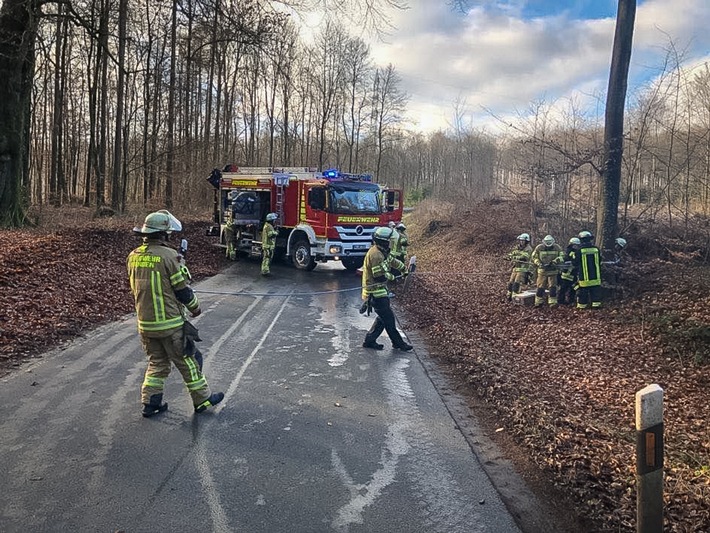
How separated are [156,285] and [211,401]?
3.92 feet

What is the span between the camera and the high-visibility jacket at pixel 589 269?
1005 centimetres

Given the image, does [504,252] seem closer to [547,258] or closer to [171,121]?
[547,258]

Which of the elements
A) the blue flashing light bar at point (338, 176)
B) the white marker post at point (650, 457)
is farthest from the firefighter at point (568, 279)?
the white marker post at point (650, 457)

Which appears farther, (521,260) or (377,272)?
(521,260)

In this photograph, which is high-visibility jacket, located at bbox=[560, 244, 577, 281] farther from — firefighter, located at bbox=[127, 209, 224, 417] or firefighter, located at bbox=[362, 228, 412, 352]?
firefighter, located at bbox=[127, 209, 224, 417]

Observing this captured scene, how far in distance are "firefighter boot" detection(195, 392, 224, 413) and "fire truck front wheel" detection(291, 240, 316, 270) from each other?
11191 mm

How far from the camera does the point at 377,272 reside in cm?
796

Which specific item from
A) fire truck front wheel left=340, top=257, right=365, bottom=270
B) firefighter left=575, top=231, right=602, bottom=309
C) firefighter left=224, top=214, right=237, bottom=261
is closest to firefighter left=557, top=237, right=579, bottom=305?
firefighter left=575, top=231, right=602, bottom=309

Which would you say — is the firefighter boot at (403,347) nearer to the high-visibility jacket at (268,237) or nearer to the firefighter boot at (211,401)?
the firefighter boot at (211,401)

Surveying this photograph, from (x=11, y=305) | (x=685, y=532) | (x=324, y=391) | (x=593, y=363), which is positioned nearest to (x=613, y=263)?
(x=593, y=363)

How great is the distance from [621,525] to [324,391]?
3148mm

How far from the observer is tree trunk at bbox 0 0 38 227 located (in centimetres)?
1427

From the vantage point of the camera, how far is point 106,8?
18.3 meters

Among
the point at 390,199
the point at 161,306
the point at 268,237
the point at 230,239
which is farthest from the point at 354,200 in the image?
the point at 161,306
